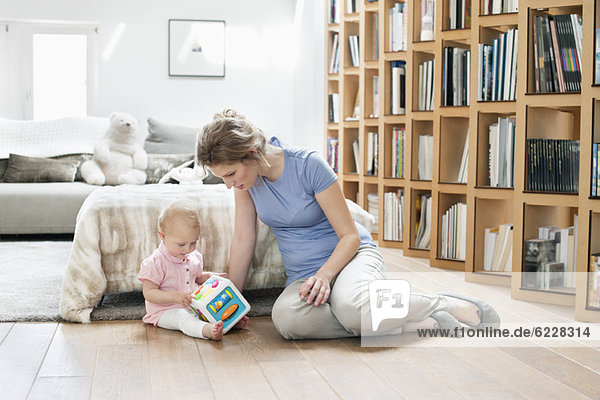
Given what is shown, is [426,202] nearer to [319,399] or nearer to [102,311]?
[102,311]

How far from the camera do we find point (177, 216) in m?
2.40

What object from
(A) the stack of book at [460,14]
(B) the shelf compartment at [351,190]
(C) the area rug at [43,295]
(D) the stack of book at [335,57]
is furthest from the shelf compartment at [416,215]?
(D) the stack of book at [335,57]

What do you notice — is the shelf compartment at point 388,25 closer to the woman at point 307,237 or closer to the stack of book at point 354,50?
the stack of book at point 354,50

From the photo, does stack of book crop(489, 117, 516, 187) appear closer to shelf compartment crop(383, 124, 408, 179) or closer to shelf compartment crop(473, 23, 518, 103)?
shelf compartment crop(473, 23, 518, 103)

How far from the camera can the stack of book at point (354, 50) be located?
5.14 m

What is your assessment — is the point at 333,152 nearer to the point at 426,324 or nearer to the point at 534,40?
the point at 534,40

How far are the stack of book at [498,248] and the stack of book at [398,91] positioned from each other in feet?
4.06

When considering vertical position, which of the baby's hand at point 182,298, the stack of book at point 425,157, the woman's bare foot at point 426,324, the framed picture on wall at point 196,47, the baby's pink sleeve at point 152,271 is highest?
the framed picture on wall at point 196,47

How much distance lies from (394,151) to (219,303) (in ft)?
8.30

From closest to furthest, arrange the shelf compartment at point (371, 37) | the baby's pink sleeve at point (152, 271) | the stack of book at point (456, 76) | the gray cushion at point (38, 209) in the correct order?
1. the baby's pink sleeve at point (152, 271)
2. the stack of book at point (456, 76)
3. the gray cushion at point (38, 209)
4. the shelf compartment at point (371, 37)

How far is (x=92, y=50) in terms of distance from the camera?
20.0 feet

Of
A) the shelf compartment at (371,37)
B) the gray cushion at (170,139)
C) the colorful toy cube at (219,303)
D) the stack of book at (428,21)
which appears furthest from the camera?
the gray cushion at (170,139)

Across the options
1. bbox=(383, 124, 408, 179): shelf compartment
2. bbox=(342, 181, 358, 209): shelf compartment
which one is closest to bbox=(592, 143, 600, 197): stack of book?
bbox=(383, 124, 408, 179): shelf compartment

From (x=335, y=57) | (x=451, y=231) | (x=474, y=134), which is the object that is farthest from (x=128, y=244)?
(x=335, y=57)
